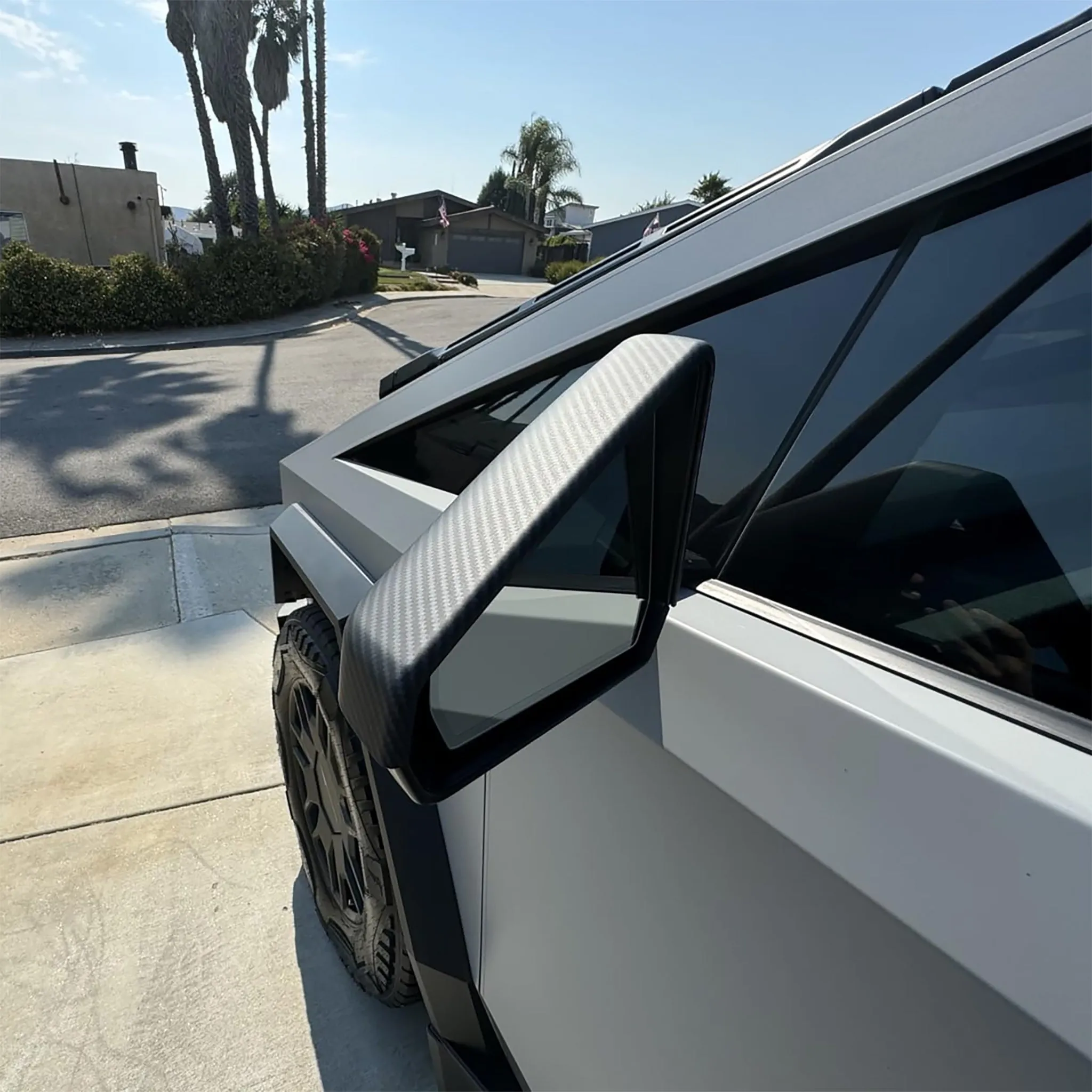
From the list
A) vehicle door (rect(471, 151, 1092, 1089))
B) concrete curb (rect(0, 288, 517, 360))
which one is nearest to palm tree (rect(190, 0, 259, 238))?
concrete curb (rect(0, 288, 517, 360))

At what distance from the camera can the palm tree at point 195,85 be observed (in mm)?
17359

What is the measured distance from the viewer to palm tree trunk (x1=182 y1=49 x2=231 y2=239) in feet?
57.3

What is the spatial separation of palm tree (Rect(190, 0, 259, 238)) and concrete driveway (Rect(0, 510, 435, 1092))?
1656cm

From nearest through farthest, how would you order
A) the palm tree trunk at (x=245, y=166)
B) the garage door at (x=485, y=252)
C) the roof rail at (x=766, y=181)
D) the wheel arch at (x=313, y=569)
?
the roof rail at (x=766, y=181)
the wheel arch at (x=313, y=569)
the palm tree trunk at (x=245, y=166)
the garage door at (x=485, y=252)

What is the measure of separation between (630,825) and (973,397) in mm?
653

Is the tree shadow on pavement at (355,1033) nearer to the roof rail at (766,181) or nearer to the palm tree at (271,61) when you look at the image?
the roof rail at (766,181)

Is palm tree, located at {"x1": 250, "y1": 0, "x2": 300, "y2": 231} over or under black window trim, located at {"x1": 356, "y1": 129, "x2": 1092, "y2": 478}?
over

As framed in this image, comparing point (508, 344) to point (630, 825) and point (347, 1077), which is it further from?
point (347, 1077)

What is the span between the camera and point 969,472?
797 millimetres

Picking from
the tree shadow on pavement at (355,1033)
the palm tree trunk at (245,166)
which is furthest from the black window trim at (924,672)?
the palm tree trunk at (245,166)

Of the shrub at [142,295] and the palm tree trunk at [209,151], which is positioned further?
the palm tree trunk at [209,151]

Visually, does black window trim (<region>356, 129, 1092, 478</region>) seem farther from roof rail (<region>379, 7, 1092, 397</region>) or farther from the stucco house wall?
the stucco house wall

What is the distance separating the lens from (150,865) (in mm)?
2258

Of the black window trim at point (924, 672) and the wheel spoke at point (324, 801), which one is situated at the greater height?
the black window trim at point (924, 672)
